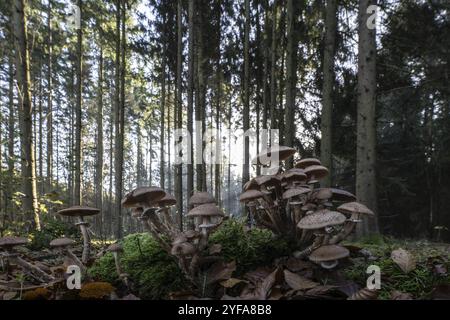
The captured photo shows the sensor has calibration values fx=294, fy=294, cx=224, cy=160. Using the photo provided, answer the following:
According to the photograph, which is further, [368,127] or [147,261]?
[368,127]

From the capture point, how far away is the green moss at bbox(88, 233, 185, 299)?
2.67 m

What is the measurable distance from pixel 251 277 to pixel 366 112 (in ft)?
18.4

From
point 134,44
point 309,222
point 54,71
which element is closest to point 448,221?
point 309,222

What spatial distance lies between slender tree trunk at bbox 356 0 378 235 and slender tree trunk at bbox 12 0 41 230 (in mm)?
7951

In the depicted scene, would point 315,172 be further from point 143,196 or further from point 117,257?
point 117,257

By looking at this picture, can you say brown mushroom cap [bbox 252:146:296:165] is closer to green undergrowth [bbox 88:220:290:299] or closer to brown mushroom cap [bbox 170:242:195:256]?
green undergrowth [bbox 88:220:290:299]

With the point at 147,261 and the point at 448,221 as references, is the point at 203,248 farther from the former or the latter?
the point at 448,221

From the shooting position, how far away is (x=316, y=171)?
3148 millimetres

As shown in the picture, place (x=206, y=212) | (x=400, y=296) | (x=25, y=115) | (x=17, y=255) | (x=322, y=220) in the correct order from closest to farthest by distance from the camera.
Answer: (x=400, y=296), (x=322, y=220), (x=206, y=212), (x=17, y=255), (x=25, y=115)

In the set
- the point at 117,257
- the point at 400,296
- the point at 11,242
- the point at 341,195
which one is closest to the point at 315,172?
the point at 341,195

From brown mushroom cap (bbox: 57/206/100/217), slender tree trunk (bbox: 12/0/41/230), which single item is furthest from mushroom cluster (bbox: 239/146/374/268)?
slender tree trunk (bbox: 12/0/41/230)

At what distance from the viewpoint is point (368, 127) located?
6.77 meters
